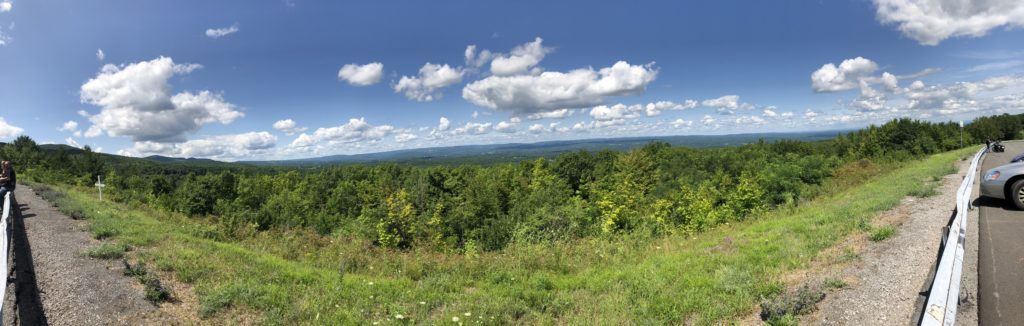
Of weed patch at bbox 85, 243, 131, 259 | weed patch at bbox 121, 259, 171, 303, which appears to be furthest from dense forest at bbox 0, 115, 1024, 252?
weed patch at bbox 121, 259, 171, 303

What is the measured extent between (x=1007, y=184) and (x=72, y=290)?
19.3m

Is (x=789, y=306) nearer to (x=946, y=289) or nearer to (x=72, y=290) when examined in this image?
(x=946, y=289)

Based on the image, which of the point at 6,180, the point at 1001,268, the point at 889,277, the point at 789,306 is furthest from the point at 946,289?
the point at 6,180

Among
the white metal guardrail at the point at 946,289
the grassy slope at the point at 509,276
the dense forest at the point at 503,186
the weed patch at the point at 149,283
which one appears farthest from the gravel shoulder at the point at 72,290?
the dense forest at the point at 503,186

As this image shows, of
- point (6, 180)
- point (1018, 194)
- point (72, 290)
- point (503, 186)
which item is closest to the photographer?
point (72, 290)

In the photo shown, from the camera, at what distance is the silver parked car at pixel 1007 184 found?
973cm

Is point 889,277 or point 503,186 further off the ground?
point 889,277

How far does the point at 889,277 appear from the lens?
6004 mm

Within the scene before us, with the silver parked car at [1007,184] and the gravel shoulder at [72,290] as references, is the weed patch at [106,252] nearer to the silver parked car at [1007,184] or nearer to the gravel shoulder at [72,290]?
the gravel shoulder at [72,290]

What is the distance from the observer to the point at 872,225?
938 cm

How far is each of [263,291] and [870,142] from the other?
271 feet

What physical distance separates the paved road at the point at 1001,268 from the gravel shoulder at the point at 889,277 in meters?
0.10

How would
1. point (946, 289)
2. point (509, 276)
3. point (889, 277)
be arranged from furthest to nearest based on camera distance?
point (509, 276), point (889, 277), point (946, 289)

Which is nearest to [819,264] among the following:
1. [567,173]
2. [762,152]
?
[567,173]
